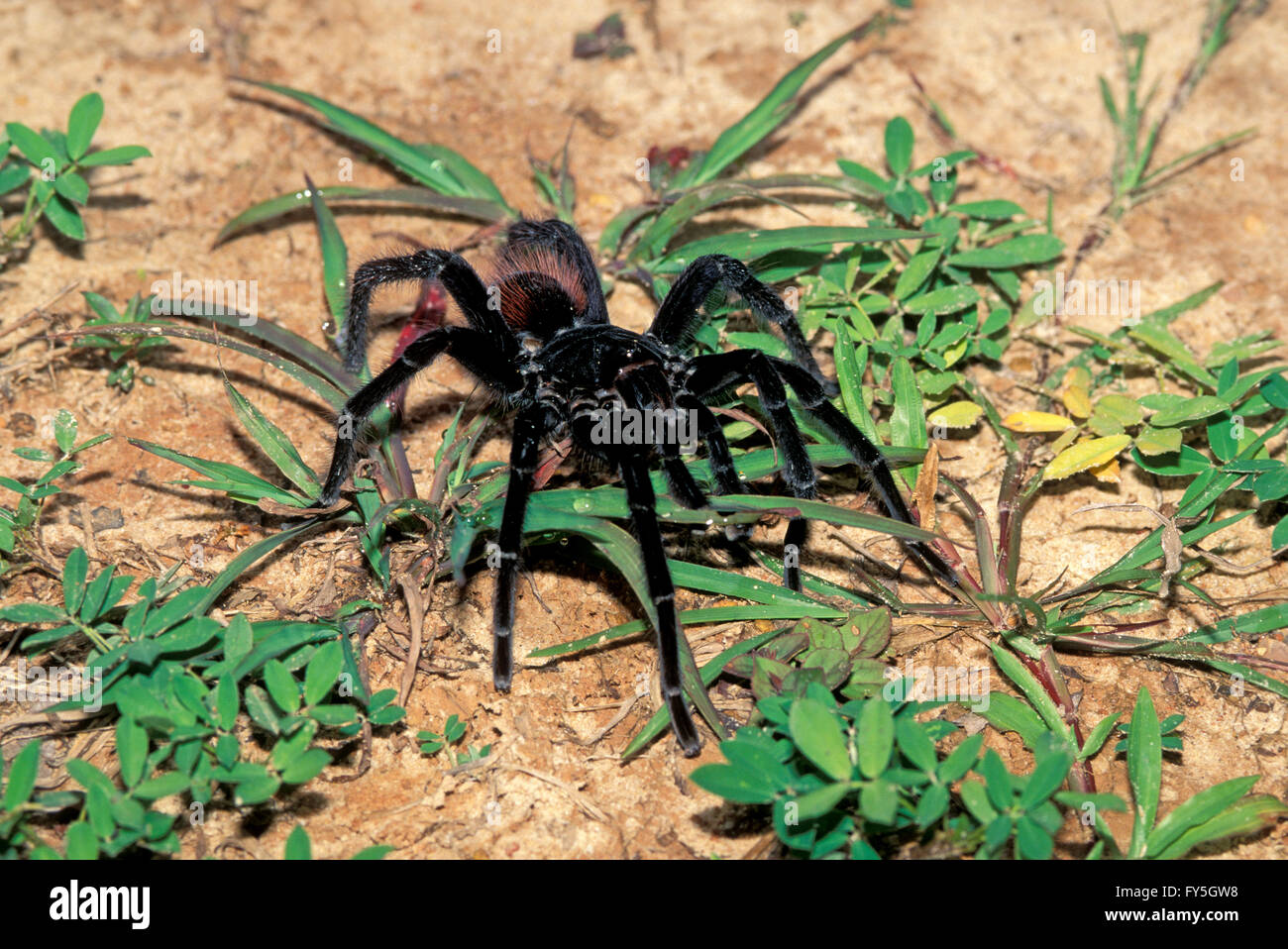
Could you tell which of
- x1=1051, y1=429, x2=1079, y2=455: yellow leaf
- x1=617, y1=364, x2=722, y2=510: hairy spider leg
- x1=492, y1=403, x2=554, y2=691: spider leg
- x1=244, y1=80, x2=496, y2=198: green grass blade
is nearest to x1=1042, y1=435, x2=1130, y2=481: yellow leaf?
x1=1051, y1=429, x2=1079, y2=455: yellow leaf

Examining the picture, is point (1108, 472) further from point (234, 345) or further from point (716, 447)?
point (234, 345)

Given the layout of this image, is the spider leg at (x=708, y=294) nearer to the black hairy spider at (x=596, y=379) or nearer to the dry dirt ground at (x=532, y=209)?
the black hairy spider at (x=596, y=379)

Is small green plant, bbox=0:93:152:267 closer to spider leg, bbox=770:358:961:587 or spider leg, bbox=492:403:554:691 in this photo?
spider leg, bbox=492:403:554:691

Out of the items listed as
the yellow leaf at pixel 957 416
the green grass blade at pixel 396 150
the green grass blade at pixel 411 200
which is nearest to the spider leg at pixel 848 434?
the yellow leaf at pixel 957 416

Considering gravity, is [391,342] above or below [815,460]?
above
